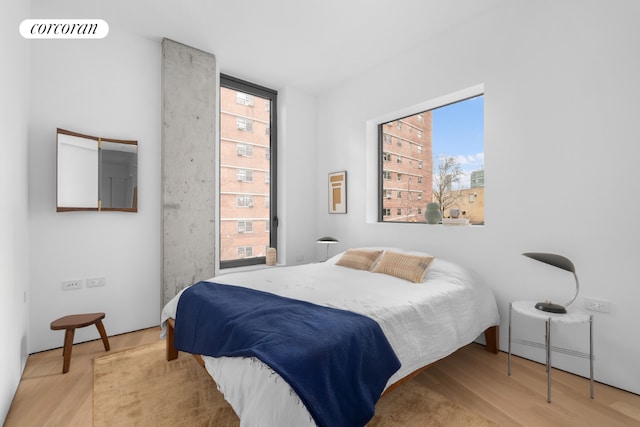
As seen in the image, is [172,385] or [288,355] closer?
[288,355]

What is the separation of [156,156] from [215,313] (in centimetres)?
219

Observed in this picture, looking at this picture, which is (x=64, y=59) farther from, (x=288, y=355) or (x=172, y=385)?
(x=288, y=355)

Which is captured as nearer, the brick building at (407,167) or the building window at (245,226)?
the brick building at (407,167)

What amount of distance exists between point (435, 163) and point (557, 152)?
4.09ft

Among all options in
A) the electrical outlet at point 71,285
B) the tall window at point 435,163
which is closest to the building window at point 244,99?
the tall window at point 435,163

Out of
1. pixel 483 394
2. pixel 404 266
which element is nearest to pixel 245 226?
pixel 404 266

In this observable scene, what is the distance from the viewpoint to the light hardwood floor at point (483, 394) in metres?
1.77

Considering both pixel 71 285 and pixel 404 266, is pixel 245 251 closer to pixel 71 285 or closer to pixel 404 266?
pixel 71 285

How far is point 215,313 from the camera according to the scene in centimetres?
187

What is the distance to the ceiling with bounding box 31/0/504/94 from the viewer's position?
8.84 ft

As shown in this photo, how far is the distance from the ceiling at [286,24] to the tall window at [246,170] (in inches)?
20.0

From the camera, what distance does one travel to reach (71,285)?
9.13ft

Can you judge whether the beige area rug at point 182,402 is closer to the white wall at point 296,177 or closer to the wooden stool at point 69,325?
the wooden stool at point 69,325

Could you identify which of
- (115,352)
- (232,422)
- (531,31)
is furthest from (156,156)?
(531,31)
